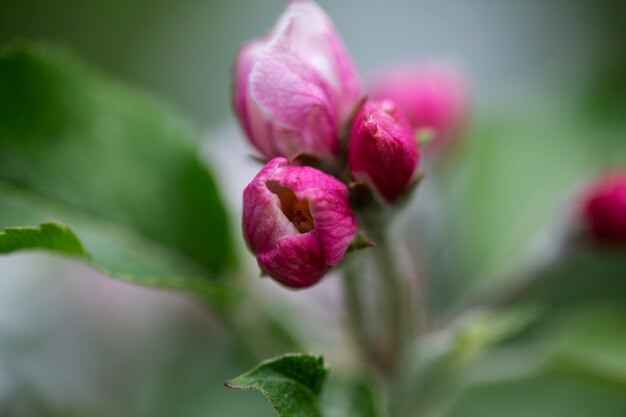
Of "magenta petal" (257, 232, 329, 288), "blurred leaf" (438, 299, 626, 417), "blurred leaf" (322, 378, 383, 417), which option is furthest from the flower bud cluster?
"blurred leaf" (438, 299, 626, 417)

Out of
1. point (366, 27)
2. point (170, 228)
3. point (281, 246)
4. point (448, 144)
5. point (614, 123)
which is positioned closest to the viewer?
point (281, 246)

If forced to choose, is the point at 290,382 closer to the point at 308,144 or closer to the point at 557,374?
the point at 308,144

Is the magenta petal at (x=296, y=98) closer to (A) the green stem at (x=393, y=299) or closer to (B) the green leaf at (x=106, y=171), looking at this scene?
(A) the green stem at (x=393, y=299)

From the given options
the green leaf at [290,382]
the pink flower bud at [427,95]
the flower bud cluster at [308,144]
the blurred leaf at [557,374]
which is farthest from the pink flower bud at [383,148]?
the pink flower bud at [427,95]

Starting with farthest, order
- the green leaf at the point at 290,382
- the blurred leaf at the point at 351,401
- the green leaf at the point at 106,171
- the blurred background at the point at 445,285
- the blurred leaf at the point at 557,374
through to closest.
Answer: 1. the blurred background at the point at 445,285
2. the blurred leaf at the point at 557,374
3. the green leaf at the point at 106,171
4. the blurred leaf at the point at 351,401
5. the green leaf at the point at 290,382

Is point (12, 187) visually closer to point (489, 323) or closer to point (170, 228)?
point (170, 228)

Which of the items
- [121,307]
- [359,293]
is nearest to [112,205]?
[359,293]

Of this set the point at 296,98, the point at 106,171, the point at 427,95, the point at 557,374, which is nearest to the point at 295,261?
the point at 296,98
